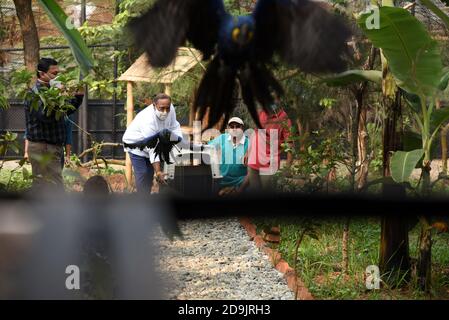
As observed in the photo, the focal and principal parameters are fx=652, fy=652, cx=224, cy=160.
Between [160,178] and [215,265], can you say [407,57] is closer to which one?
[215,265]

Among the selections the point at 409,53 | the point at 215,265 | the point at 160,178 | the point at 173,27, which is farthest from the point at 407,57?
the point at 173,27

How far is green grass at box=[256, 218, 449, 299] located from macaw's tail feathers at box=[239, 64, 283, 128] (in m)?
0.83

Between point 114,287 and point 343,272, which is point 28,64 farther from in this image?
point 343,272

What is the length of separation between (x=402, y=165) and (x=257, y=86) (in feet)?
2.02

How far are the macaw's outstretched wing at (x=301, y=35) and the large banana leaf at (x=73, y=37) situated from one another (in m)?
0.12

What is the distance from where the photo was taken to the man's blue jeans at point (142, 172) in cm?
60

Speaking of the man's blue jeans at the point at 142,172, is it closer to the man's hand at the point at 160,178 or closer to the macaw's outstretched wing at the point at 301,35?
the man's hand at the point at 160,178

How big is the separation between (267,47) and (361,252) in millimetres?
1319

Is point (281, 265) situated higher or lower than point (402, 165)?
lower

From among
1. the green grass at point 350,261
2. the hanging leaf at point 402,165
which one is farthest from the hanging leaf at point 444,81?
the green grass at point 350,261

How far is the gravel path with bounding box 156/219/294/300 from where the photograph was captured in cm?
51

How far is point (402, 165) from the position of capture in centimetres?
104

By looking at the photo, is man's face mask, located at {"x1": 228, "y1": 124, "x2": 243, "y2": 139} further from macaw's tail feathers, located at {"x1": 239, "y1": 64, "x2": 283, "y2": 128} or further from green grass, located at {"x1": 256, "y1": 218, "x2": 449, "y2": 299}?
green grass, located at {"x1": 256, "y1": 218, "x2": 449, "y2": 299}

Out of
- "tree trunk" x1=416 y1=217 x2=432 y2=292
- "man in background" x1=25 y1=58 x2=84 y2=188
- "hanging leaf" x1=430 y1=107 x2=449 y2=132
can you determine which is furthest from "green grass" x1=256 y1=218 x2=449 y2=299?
"man in background" x1=25 y1=58 x2=84 y2=188
